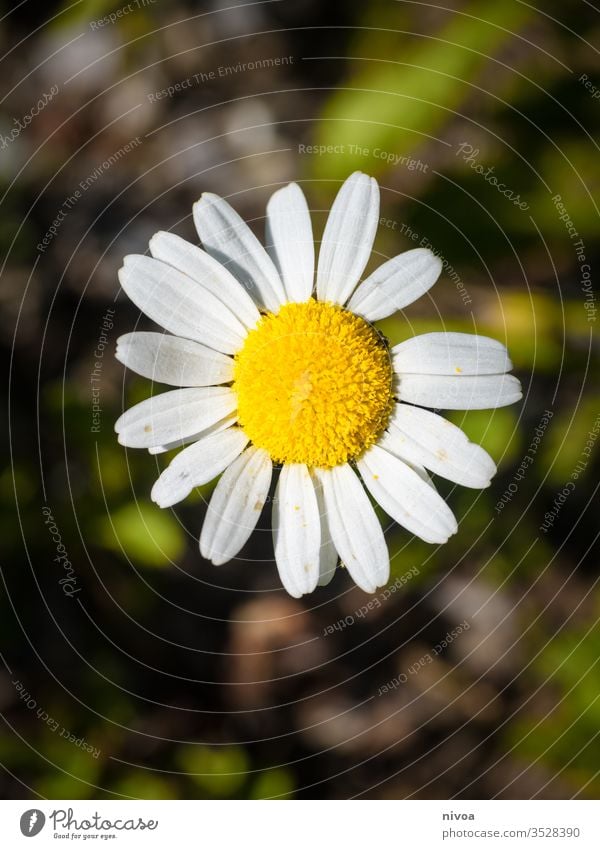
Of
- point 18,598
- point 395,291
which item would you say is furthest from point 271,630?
point 395,291

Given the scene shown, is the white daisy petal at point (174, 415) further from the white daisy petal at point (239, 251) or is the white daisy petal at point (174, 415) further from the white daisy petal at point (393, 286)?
the white daisy petal at point (393, 286)

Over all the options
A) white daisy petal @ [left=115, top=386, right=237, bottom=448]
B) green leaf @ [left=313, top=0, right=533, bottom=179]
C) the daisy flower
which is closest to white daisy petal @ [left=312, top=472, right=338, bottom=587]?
the daisy flower

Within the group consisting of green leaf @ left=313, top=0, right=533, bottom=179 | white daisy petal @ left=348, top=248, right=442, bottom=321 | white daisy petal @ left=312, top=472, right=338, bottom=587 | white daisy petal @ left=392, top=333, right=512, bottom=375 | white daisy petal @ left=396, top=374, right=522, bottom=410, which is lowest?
white daisy petal @ left=312, top=472, right=338, bottom=587

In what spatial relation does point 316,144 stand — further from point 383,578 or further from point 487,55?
point 383,578

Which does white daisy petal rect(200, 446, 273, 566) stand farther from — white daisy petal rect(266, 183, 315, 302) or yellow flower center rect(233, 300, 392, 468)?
white daisy petal rect(266, 183, 315, 302)
